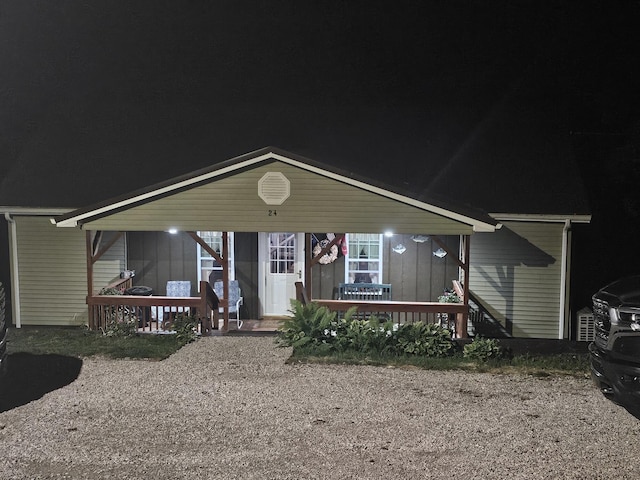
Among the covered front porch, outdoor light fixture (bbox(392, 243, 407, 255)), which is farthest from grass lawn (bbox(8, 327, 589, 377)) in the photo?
outdoor light fixture (bbox(392, 243, 407, 255))

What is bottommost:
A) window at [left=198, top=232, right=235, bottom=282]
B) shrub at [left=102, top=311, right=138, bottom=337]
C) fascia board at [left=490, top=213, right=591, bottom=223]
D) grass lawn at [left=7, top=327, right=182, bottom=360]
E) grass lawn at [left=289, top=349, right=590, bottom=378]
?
grass lawn at [left=289, top=349, right=590, bottom=378]

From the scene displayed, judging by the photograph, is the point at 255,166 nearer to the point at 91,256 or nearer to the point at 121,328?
the point at 91,256

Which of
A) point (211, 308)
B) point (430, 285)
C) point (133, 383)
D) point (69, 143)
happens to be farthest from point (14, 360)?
point (430, 285)

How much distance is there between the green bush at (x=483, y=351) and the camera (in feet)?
33.6

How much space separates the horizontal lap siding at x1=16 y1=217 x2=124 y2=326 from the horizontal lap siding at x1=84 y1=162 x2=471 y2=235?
2.13 metres

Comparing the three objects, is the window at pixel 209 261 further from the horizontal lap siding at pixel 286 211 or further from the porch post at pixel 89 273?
the porch post at pixel 89 273

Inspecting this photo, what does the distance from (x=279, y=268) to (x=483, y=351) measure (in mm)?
5100

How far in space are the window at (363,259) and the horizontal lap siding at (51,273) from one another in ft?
18.9

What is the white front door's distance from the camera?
13422 millimetres

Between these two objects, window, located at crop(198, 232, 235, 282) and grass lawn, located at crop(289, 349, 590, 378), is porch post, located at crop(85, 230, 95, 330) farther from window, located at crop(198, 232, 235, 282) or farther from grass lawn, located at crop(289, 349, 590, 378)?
grass lawn, located at crop(289, 349, 590, 378)

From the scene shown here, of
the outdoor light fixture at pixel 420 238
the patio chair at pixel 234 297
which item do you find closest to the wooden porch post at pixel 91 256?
the patio chair at pixel 234 297

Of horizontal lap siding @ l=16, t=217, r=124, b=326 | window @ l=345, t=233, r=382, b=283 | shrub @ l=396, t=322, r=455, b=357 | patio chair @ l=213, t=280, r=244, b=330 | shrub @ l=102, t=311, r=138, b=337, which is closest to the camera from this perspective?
shrub @ l=396, t=322, r=455, b=357

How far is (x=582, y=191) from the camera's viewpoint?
12414 mm

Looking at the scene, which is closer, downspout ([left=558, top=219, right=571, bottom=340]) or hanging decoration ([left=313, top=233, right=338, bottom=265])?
downspout ([left=558, top=219, right=571, bottom=340])
